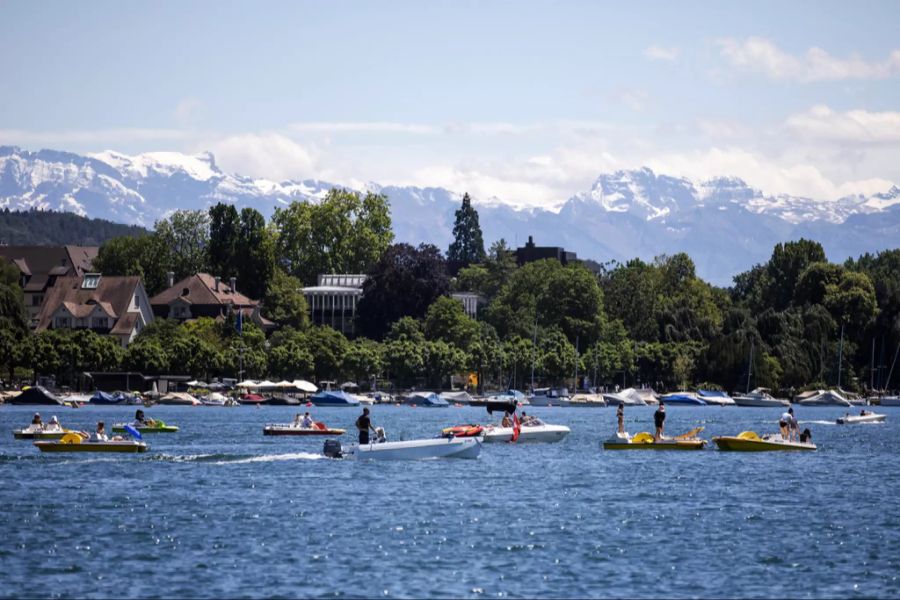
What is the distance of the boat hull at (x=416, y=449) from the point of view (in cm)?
8031

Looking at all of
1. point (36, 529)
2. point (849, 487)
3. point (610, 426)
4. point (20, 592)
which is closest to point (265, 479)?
point (36, 529)

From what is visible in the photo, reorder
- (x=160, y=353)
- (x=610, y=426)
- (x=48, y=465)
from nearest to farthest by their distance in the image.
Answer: (x=48, y=465) → (x=610, y=426) → (x=160, y=353)

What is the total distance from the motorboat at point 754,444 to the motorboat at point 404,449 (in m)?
16.9

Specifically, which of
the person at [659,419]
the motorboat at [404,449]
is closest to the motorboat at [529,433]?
the person at [659,419]

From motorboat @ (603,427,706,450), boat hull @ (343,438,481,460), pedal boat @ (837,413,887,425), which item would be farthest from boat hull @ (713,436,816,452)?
pedal boat @ (837,413,887,425)

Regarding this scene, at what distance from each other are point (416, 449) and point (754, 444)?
22288 millimetres

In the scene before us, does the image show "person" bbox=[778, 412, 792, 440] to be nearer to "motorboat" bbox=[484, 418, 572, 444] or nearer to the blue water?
the blue water

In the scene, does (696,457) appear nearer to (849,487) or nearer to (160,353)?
(849,487)

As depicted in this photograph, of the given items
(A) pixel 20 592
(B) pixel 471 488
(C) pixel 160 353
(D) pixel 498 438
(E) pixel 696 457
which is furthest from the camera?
(C) pixel 160 353

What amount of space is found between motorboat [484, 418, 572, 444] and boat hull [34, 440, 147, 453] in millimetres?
21887

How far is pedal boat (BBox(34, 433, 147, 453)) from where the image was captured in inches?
3378

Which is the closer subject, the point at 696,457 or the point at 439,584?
the point at 439,584

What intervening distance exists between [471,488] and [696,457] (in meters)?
23.6

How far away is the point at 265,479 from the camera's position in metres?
72.4
